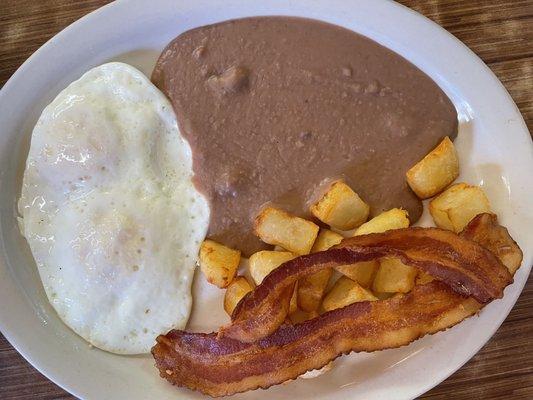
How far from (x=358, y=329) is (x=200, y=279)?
0.59m

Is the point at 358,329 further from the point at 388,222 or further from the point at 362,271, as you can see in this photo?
the point at 388,222

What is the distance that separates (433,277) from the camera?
6.43ft

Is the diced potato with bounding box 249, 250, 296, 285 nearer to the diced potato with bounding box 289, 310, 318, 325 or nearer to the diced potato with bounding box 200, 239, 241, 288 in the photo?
the diced potato with bounding box 200, 239, 241, 288

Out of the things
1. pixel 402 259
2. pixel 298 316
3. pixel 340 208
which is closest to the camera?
pixel 402 259

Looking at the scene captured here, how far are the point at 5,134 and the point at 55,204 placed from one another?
307 millimetres

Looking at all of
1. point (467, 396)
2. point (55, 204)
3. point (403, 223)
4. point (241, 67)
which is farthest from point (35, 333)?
point (467, 396)

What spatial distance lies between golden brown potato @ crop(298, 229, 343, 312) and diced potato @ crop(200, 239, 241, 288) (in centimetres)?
24

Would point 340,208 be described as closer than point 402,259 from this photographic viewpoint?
No

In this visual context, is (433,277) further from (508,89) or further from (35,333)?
(35,333)

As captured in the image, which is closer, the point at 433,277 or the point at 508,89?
the point at 433,277

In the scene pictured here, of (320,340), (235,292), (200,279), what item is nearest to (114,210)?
(200,279)

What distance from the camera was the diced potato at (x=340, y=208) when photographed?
197 centimetres

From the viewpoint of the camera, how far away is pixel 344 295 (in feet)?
6.59

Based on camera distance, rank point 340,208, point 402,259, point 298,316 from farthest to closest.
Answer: point 298,316, point 340,208, point 402,259
